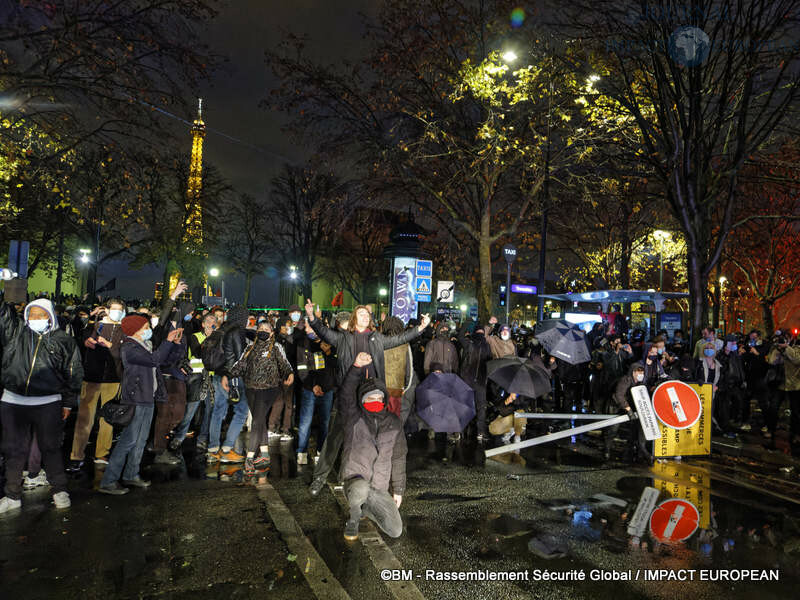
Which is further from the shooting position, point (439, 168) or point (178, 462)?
point (439, 168)

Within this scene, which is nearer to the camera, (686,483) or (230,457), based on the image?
(686,483)

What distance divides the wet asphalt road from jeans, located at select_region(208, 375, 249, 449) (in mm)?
525

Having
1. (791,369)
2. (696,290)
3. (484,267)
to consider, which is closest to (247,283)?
(484,267)

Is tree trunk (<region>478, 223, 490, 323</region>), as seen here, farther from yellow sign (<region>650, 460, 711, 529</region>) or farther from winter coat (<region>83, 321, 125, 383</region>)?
winter coat (<region>83, 321, 125, 383</region>)

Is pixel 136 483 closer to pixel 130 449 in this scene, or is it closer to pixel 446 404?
pixel 130 449

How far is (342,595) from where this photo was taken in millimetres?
3771

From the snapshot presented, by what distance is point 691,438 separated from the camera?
8297 mm

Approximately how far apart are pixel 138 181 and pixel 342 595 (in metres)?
11.7

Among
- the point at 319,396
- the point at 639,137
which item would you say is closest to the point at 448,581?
the point at 319,396

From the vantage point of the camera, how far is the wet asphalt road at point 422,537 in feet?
12.9

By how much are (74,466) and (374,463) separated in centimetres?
425

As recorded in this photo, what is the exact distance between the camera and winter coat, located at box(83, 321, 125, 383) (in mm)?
6927

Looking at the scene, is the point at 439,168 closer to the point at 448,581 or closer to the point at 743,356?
the point at 743,356

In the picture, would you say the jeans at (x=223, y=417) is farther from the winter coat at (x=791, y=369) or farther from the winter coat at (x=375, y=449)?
the winter coat at (x=791, y=369)
